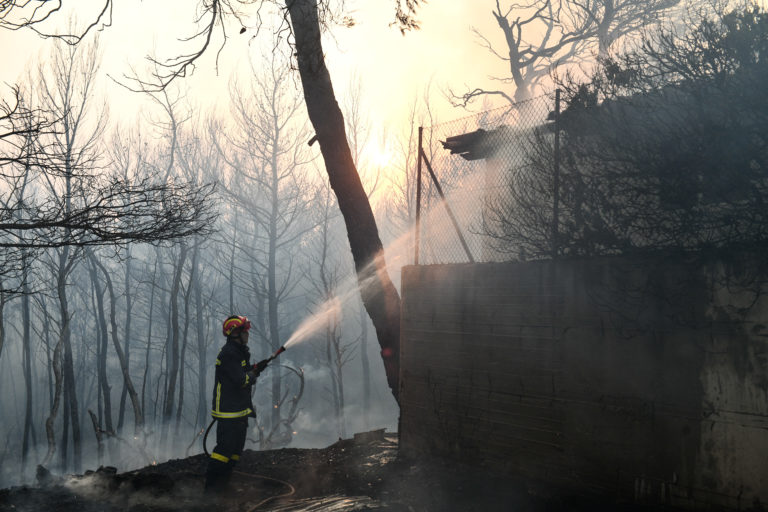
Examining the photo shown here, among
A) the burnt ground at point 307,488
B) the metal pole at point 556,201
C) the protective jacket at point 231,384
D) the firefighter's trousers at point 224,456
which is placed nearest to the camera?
the burnt ground at point 307,488

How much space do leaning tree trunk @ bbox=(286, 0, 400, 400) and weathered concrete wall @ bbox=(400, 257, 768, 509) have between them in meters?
1.13

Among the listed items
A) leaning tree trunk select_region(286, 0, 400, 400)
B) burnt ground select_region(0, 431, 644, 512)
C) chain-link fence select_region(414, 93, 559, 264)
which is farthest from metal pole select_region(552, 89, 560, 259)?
leaning tree trunk select_region(286, 0, 400, 400)

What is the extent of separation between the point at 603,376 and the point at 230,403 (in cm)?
402

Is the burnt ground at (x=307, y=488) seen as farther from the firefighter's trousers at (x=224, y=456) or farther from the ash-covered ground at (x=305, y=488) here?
the firefighter's trousers at (x=224, y=456)

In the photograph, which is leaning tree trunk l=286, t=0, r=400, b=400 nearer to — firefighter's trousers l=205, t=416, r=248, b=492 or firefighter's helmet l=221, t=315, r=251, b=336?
firefighter's helmet l=221, t=315, r=251, b=336

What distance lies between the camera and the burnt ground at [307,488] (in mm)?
5137

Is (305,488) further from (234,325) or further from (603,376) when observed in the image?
(603,376)

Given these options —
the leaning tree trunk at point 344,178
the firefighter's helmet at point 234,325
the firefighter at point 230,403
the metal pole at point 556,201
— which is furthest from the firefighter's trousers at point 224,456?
the metal pole at point 556,201

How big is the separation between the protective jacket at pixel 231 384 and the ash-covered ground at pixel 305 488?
2.95 ft

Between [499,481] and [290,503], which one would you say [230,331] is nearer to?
[290,503]

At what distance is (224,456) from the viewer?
6133mm

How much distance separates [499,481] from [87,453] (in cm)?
2725

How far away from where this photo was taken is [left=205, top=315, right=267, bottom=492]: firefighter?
20.2 ft

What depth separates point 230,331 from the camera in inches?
254
